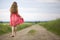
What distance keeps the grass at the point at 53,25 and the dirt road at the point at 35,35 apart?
2.1 inches

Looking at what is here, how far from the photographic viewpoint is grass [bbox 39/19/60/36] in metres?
2.06

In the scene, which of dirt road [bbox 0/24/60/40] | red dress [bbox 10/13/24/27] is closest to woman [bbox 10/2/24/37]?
red dress [bbox 10/13/24/27]

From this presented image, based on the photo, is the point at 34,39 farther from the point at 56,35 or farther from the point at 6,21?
the point at 6,21

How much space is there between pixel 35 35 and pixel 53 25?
0.30 m

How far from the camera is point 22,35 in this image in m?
2.08

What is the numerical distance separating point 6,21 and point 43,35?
22.7 inches

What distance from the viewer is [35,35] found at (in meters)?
2.07

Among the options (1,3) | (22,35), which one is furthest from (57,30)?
(1,3)

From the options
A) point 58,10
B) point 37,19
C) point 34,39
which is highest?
point 58,10

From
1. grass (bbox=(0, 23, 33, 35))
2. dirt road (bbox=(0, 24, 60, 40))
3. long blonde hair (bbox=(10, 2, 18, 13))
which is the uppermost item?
long blonde hair (bbox=(10, 2, 18, 13))

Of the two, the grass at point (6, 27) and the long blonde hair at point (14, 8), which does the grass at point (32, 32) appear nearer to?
the grass at point (6, 27)

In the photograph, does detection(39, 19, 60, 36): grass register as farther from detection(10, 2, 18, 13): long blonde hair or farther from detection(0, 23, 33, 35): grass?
detection(10, 2, 18, 13): long blonde hair

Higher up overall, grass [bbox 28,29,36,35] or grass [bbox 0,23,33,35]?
grass [bbox 0,23,33,35]

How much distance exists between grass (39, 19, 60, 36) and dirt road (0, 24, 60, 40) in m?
0.05
